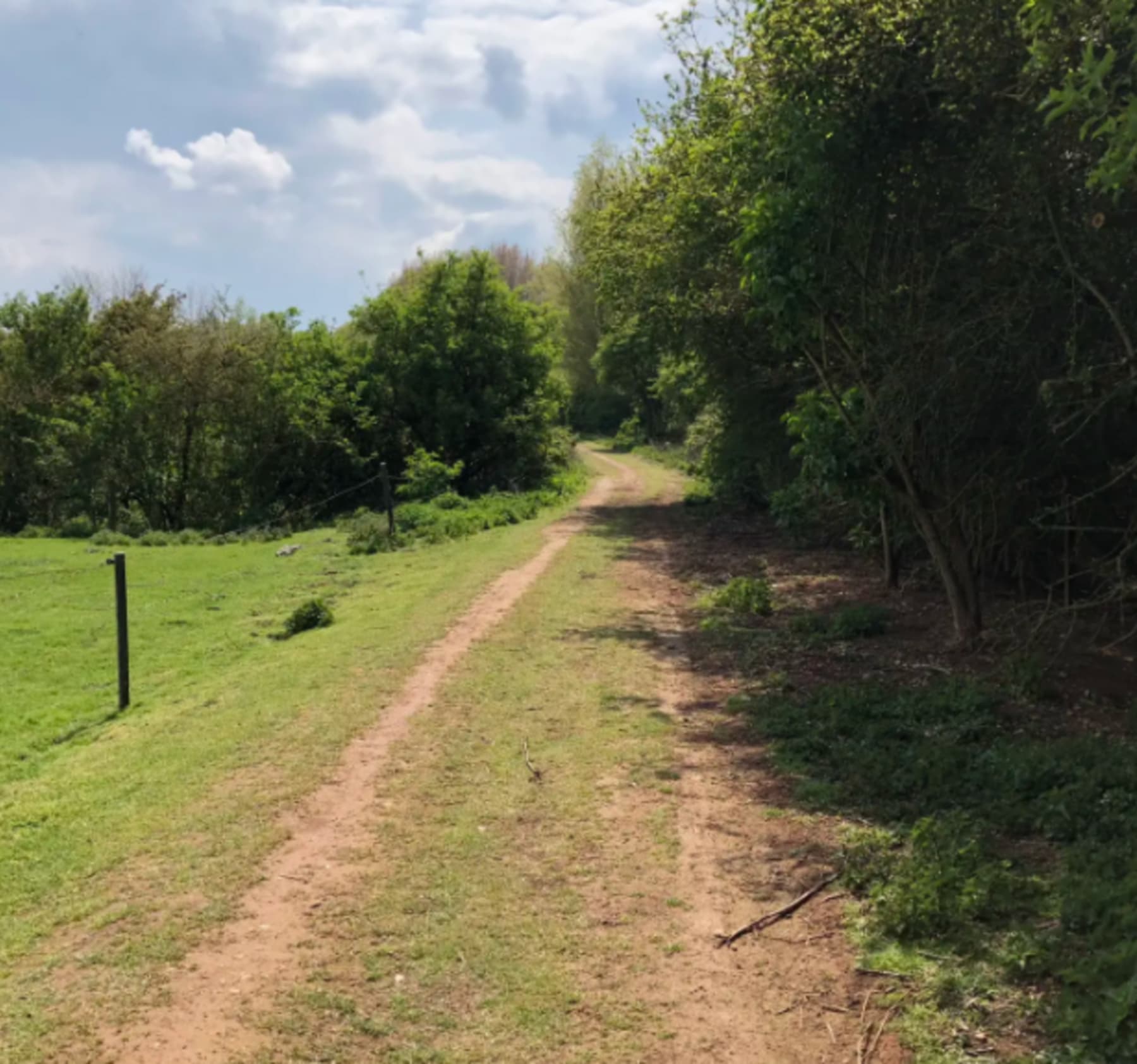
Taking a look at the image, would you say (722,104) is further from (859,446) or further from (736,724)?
(736,724)

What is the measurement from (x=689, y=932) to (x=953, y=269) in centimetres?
653

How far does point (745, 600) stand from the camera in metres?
13.3

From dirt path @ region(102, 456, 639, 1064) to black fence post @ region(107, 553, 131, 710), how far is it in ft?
11.0

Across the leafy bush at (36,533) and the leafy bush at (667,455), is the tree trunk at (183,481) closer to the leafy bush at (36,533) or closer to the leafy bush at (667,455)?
the leafy bush at (36,533)

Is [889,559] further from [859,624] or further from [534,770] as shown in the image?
[534,770]

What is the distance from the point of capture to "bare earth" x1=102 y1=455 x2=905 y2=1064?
3898 millimetres

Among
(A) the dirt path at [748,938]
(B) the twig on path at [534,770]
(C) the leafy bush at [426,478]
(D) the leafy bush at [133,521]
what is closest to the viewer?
(A) the dirt path at [748,938]

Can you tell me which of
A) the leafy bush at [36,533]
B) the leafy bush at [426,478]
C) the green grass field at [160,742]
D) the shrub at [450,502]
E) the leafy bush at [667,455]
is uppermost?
the leafy bush at [667,455]

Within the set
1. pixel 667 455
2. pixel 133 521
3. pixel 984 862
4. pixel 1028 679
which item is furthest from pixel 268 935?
pixel 667 455

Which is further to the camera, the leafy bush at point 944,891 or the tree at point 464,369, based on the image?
the tree at point 464,369

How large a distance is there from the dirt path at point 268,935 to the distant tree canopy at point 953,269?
5.01 meters

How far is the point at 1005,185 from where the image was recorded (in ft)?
26.3

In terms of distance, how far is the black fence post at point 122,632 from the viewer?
9.98 m

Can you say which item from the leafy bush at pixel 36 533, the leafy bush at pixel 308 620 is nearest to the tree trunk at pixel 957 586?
the leafy bush at pixel 308 620
